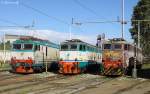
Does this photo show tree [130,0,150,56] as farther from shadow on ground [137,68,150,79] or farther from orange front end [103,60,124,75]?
orange front end [103,60,124,75]

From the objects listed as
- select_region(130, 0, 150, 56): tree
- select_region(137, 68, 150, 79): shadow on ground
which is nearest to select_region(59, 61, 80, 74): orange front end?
select_region(137, 68, 150, 79): shadow on ground

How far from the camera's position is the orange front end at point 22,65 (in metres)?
38.3

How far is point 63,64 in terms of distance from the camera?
3844 cm

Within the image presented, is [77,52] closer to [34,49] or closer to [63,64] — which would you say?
[63,64]

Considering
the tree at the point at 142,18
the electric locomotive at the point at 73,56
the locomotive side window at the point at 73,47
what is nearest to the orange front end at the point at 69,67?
the electric locomotive at the point at 73,56

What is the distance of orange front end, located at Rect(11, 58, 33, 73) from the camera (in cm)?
3830

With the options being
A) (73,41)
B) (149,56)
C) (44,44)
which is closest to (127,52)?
(73,41)

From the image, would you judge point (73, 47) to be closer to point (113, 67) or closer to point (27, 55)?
point (27, 55)

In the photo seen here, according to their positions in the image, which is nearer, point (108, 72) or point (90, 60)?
point (108, 72)

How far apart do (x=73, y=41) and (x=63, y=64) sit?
2.52 m

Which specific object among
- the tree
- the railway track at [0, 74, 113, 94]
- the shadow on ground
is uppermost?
the tree

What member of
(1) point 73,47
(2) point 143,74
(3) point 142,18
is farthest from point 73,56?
(3) point 142,18

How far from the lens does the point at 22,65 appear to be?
38500mm

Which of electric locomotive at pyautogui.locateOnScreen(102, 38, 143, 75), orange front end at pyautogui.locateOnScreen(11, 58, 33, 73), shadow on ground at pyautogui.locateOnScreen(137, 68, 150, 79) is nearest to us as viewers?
electric locomotive at pyautogui.locateOnScreen(102, 38, 143, 75)
